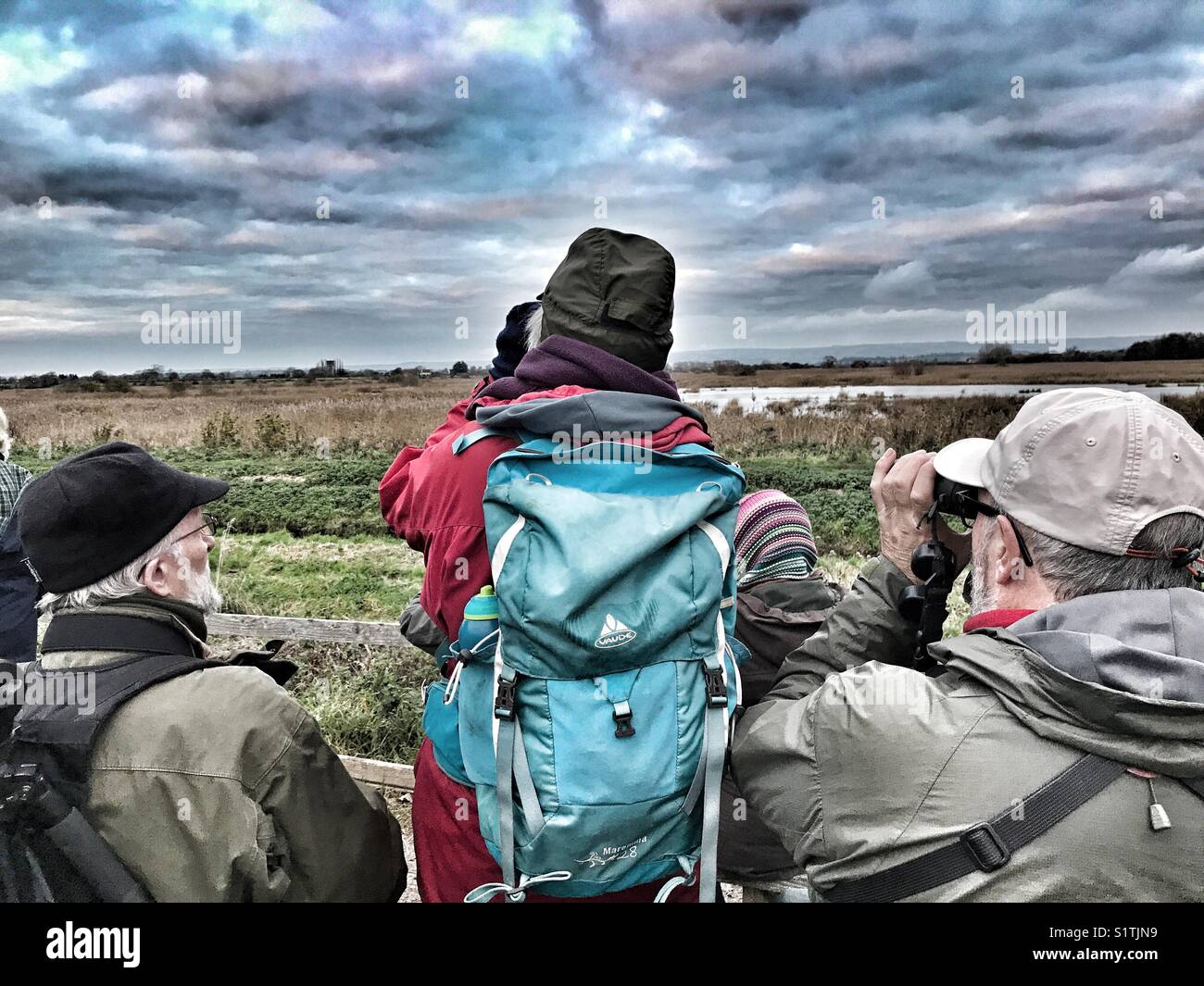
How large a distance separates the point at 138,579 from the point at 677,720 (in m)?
1.39

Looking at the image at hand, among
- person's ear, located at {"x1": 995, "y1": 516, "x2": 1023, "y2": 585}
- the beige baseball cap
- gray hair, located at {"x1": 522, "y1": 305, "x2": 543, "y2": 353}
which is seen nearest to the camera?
the beige baseball cap

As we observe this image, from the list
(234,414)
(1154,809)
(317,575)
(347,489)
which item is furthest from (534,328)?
(234,414)

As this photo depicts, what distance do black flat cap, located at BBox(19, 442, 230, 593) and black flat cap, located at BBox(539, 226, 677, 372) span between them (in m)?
1.12

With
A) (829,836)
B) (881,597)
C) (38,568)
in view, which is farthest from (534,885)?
(38,568)

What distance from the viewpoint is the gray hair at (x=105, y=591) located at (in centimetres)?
185

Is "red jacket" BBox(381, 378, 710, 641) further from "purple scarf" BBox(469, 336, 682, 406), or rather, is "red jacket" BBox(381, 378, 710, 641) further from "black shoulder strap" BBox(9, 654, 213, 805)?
"black shoulder strap" BBox(9, 654, 213, 805)

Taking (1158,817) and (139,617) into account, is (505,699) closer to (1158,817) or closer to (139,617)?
(139,617)

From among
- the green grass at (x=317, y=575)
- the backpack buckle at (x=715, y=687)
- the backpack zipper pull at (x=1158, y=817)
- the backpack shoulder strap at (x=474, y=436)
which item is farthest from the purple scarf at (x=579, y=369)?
the green grass at (x=317, y=575)

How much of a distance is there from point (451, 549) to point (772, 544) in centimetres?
113

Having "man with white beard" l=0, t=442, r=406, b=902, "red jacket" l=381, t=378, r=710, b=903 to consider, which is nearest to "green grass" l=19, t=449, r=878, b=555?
"red jacket" l=381, t=378, r=710, b=903

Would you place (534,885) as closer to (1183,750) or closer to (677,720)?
(677,720)

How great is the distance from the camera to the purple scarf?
1.93m

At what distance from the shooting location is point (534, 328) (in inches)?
89.4

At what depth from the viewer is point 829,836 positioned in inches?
56.6
